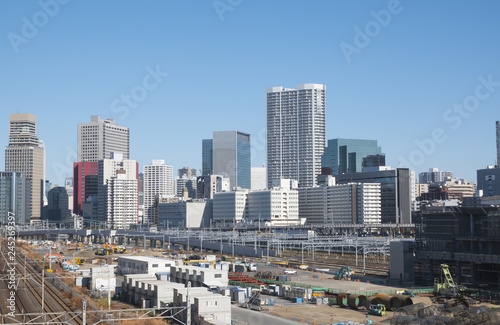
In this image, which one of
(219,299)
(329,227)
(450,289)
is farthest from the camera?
(329,227)

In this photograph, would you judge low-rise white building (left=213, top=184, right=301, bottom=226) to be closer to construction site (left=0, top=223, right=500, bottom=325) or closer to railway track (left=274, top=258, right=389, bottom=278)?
railway track (left=274, top=258, right=389, bottom=278)

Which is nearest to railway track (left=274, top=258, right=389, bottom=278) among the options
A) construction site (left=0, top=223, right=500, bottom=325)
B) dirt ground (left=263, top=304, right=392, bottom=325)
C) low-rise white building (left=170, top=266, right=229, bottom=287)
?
construction site (left=0, top=223, right=500, bottom=325)

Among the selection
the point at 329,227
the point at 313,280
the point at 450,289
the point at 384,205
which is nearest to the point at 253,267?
the point at 313,280

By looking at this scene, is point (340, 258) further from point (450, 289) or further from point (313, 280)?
point (450, 289)

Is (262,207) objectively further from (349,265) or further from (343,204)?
(349,265)

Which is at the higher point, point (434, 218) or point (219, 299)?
point (434, 218)
